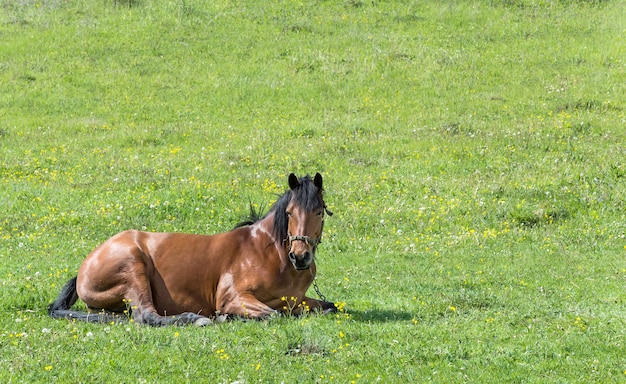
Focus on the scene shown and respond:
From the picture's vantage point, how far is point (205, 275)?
11.1 metres

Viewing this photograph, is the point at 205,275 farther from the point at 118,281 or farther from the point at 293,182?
the point at 293,182

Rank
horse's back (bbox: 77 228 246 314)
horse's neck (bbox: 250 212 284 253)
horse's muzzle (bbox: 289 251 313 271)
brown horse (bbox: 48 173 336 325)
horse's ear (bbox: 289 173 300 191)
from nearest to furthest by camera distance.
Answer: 1. horse's muzzle (bbox: 289 251 313 271)
2. horse's ear (bbox: 289 173 300 191)
3. brown horse (bbox: 48 173 336 325)
4. horse's back (bbox: 77 228 246 314)
5. horse's neck (bbox: 250 212 284 253)

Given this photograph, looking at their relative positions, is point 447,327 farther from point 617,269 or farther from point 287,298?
point 617,269

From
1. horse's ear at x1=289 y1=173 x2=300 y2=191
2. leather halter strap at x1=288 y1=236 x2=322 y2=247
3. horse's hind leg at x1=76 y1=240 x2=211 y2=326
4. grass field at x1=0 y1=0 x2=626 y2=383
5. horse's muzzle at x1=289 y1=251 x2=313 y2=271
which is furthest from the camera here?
horse's hind leg at x1=76 y1=240 x2=211 y2=326

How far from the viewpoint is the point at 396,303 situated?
39.3ft

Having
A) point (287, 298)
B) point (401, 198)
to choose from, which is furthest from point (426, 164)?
point (287, 298)

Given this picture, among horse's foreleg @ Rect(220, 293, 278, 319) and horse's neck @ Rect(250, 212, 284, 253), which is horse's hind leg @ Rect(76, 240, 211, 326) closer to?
horse's foreleg @ Rect(220, 293, 278, 319)

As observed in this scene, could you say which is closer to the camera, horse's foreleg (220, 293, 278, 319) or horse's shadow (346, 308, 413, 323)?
horse's foreleg (220, 293, 278, 319)

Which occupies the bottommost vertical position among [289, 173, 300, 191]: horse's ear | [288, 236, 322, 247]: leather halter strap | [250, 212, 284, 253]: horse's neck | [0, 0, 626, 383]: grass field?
[0, 0, 626, 383]: grass field

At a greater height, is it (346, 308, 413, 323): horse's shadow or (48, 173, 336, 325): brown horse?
(48, 173, 336, 325): brown horse

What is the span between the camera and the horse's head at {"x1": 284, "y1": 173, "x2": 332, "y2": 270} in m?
10.2

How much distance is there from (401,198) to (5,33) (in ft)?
74.1

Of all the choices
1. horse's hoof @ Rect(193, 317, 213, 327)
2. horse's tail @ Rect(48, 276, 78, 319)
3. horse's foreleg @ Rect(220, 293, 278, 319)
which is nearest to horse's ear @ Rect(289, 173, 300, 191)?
horse's foreleg @ Rect(220, 293, 278, 319)

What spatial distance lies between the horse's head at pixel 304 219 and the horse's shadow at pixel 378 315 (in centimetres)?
104
